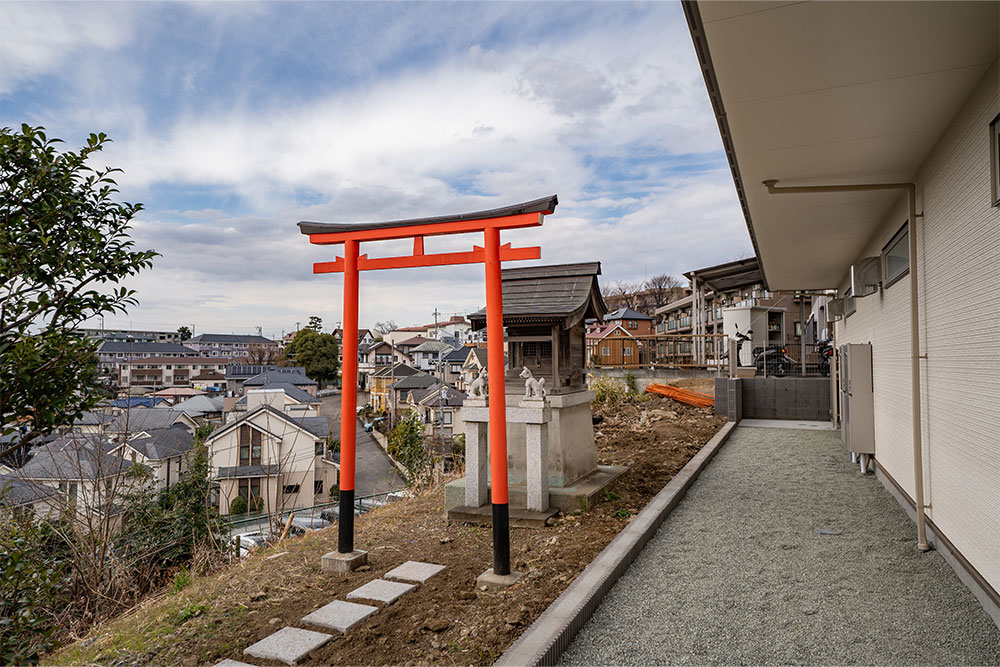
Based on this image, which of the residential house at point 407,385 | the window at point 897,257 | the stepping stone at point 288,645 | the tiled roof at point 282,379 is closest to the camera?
the stepping stone at point 288,645

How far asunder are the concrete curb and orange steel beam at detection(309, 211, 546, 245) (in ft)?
8.86

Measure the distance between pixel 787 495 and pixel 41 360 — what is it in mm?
7064

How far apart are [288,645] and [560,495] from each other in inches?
135

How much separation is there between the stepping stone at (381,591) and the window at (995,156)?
175 inches

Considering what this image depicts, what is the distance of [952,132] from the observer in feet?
13.1

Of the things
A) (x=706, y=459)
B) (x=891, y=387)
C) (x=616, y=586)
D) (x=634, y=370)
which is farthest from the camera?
(x=634, y=370)

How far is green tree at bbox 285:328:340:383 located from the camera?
44716mm

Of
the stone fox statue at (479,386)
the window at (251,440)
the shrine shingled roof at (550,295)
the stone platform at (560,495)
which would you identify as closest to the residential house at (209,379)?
the window at (251,440)

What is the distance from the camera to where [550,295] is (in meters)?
7.09

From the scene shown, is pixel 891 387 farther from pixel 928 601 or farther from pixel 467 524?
pixel 467 524

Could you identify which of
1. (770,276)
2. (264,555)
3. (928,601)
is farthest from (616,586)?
(770,276)

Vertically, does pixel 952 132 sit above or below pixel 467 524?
above

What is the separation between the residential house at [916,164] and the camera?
→ 287 cm

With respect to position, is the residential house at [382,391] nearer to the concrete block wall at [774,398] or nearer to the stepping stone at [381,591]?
the concrete block wall at [774,398]
